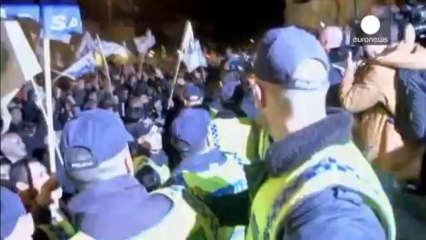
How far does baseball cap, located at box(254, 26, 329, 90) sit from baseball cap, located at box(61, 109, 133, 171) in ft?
0.65

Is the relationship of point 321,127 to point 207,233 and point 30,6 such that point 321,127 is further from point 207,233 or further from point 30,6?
point 30,6

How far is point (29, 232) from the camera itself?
109 cm

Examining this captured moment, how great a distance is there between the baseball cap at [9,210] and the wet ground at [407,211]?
18.8 inches

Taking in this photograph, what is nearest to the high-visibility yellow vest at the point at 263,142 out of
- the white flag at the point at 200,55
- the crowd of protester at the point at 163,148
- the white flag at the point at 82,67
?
the crowd of protester at the point at 163,148

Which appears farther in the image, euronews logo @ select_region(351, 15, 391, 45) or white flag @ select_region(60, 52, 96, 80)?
euronews logo @ select_region(351, 15, 391, 45)

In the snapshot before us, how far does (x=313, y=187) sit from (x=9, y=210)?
359 mm

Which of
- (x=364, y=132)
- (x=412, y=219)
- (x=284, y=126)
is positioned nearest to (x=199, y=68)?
(x=284, y=126)

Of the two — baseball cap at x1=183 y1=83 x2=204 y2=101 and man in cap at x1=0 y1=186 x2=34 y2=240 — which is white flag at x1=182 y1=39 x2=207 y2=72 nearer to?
baseball cap at x1=183 y1=83 x2=204 y2=101

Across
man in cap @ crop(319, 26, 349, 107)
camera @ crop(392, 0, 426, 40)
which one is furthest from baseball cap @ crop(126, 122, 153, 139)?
camera @ crop(392, 0, 426, 40)

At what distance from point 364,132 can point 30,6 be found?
1.55ft

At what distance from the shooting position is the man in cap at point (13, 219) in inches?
42.1

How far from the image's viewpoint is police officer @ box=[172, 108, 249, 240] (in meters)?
1.17

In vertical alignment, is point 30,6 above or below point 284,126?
above

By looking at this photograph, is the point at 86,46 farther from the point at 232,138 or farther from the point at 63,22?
the point at 232,138
